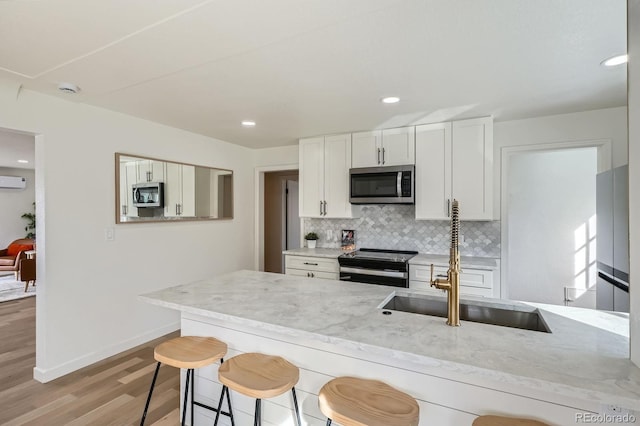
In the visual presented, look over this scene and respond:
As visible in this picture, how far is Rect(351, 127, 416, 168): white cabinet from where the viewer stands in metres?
3.43

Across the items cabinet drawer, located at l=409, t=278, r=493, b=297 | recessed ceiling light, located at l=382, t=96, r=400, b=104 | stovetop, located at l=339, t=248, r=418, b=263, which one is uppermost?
recessed ceiling light, located at l=382, t=96, r=400, b=104

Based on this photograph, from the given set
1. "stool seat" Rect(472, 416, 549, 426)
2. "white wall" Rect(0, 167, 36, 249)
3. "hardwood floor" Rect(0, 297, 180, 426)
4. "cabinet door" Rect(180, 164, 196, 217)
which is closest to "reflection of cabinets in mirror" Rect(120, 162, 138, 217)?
"cabinet door" Rect(180, 164, 196, 217)

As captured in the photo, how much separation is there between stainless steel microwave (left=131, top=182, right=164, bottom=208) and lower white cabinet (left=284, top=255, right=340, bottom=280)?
1579mm

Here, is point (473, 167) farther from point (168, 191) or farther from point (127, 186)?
point (127, 186)

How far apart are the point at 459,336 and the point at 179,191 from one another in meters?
3.29

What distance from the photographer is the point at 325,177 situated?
3.89 metres

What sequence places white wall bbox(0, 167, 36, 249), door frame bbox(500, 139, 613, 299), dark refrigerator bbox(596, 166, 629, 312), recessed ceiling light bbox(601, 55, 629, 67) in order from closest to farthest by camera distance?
1. recessed ceiling light bbox(601, 55, 629, 67)
2. dark refrigerator bbox(596, 166, 629, 312)
3. door frame bbox(500, 139, 613, 299)
4. white wall bbox(0, 167, 36, 249)

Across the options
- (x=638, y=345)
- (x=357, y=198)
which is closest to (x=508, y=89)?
(x=357, y=198)

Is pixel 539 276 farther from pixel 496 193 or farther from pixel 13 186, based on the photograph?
pixel 13 186

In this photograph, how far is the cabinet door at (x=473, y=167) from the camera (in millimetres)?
3084

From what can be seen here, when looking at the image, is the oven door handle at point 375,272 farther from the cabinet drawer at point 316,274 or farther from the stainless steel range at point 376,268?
the cabinet drawer at point 316,274

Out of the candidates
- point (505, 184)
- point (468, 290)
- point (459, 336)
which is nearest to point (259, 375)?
point (459, 336)

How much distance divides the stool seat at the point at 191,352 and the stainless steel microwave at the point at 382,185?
2.24m

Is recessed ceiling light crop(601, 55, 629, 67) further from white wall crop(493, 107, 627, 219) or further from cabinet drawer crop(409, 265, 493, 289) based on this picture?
cabinet drawer crop(409, 265, 493, 289)
